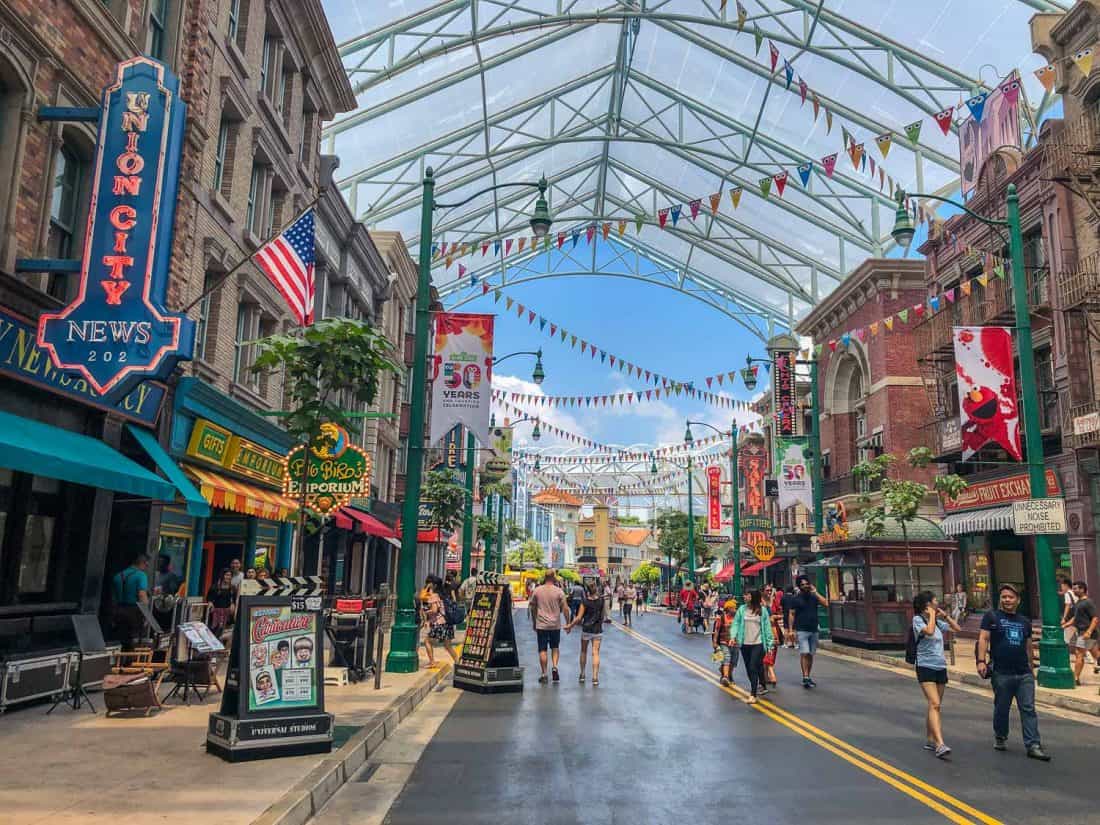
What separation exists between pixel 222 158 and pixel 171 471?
796 cm

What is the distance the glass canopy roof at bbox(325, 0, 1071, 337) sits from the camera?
93.2 feet

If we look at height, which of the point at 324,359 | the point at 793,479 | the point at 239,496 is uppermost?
the point at 793,479

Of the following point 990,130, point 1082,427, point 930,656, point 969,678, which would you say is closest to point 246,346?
point 930,656

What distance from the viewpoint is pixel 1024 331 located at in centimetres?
1667

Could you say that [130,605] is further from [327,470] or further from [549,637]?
[549,637]

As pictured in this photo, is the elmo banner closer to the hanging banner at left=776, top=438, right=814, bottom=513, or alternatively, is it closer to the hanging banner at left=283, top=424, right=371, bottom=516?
the hanging banner at left=283, top=424, right=371, bottom=516

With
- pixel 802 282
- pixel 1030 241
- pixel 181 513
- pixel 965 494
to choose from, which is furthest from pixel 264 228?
pixel 802 282

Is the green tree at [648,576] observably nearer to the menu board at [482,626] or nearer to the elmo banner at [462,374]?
the elmo banner at [462,374]

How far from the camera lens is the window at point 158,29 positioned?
50.5 feet

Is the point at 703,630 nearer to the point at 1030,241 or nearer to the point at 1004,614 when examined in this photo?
the point at 1030,241

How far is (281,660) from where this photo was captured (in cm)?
841

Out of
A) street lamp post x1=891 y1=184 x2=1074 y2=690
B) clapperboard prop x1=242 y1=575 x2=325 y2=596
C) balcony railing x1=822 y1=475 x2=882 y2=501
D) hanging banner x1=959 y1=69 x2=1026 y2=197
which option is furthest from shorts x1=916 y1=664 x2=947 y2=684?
balcony railing x1=822 y1=475 x2=882 y2=501

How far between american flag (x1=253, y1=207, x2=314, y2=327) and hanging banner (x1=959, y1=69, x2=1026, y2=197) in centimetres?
2000

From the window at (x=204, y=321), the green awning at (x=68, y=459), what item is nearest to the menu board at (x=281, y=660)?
the green awning at (x=68, y=459)
